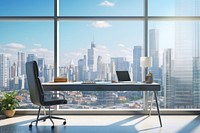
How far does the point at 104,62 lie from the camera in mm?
5957

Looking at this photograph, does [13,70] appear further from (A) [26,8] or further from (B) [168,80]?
(B) [168,80]

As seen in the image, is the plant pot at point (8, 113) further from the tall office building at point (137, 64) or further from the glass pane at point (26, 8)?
the tall office building at point (137, 64)

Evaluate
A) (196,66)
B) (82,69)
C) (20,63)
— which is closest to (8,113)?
(20,63)

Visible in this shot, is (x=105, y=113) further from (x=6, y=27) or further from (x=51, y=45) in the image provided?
(x=6, y=27)

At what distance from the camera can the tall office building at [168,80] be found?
19.4 ft

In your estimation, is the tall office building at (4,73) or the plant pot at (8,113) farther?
the tall office building at (4,73)

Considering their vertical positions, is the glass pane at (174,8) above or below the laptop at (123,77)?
above

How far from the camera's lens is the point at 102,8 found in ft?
19.3

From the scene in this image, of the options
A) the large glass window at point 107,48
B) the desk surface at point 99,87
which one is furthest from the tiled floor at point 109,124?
the desk surface at point 99,87

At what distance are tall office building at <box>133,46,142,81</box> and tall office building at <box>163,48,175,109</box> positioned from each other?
542 mm

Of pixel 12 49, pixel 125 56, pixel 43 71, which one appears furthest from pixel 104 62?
pixel 12 49

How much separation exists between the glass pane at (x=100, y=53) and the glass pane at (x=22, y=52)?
Result: 0.31 metres

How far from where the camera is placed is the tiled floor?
4383 mm

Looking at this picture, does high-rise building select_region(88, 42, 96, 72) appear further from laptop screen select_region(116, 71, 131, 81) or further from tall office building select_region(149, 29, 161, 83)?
tall office building select_region(149, 29, 161, 83)
